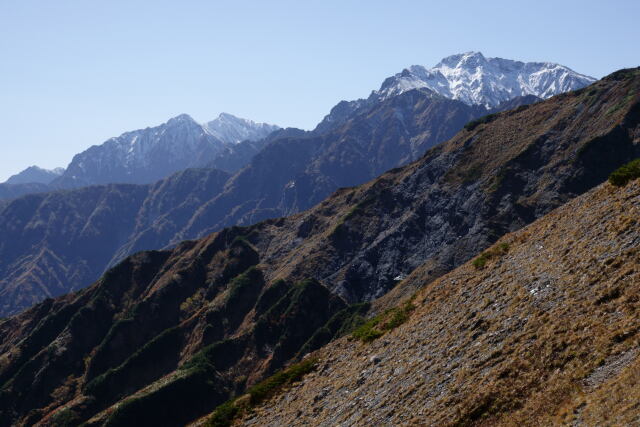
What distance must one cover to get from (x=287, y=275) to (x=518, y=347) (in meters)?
115

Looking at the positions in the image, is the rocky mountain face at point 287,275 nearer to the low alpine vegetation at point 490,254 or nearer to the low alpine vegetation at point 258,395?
the low alpine vegetation at point 490,254

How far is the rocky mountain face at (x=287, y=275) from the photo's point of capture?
371 feet

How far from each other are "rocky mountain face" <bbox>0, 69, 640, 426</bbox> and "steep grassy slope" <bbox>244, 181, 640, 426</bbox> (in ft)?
241

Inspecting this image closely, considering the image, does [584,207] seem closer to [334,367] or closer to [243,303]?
[334,367]

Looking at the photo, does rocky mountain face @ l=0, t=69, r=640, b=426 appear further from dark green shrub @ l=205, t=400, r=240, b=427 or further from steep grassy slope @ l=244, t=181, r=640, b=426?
dark green shrub @ l=205, t=400, r=240, b=427

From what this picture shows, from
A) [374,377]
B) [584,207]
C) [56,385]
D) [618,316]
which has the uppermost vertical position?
[584,207]

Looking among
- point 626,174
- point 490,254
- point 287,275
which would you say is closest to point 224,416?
point 490,254

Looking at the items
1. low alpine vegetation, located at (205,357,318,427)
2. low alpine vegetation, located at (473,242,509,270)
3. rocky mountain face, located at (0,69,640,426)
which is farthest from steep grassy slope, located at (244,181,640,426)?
rocky mountain face, located at (0,69,640,426)

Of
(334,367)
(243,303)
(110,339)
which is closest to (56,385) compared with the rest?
(110,339)

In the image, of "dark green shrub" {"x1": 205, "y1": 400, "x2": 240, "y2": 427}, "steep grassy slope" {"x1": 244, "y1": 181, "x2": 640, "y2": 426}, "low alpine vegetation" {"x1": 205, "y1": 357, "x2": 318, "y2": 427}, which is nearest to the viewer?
"steep grassy slope" {"x1": 244, "y1": 181, "x2": 640, "y2": 426}

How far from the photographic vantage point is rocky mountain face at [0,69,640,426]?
112938 millimetres

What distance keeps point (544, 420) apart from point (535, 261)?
1269cm

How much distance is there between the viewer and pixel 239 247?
511 ft

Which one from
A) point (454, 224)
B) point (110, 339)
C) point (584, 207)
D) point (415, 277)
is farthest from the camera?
Answer: point (110, 339)
